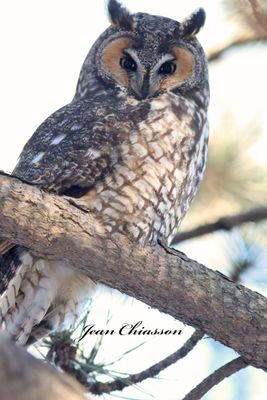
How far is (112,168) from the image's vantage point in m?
2.26

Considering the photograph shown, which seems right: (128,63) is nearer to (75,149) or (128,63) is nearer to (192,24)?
(192,24)

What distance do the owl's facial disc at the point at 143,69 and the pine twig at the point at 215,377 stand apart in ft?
3.67

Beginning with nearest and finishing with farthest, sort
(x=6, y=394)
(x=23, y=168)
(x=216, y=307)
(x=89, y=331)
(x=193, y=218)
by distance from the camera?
1. (x=6, y=394)
2. (x=216, y=307)
3. (x=89, y=331)
4. (x=23, y=168)
5. (x=193, y=218)

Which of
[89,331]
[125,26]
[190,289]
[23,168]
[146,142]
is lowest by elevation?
[89,331]

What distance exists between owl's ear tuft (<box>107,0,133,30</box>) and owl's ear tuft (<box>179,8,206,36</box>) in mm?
218

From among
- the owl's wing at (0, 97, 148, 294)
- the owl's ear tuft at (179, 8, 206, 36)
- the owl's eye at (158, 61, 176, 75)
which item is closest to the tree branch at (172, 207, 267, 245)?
the owl's wing at (0, 97, 148, 294)

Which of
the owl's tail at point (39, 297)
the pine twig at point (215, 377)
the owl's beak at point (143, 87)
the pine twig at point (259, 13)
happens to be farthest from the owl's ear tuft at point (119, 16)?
the pine twig at point (215, 377)

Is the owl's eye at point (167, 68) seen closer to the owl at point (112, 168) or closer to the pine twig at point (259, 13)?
the owl at point (112, 168)

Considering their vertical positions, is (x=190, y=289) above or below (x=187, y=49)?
below

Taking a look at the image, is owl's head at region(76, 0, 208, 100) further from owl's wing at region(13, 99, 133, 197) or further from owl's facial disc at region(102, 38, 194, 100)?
owl's wing at region(13, 99, 133, 197)

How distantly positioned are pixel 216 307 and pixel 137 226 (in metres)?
0.56

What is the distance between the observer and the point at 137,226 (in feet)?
7.47

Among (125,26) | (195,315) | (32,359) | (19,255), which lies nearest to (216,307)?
(195,315)

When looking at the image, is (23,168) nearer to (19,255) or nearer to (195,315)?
(19,255)
